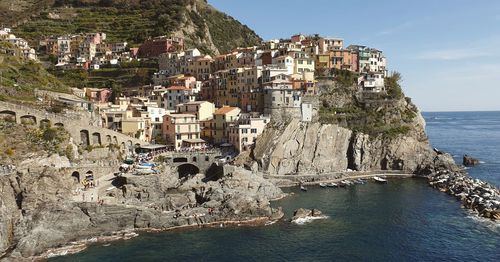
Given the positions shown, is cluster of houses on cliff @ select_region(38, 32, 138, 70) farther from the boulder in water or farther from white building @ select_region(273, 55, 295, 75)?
the boulder in water

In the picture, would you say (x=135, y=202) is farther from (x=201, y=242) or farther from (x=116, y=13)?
(x=116, y=13)

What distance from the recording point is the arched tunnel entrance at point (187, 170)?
64125mm

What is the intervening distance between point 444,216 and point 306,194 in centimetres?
1821

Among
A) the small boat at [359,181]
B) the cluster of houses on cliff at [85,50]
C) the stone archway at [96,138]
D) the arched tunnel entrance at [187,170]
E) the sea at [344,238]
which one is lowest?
the sea at [344,238]

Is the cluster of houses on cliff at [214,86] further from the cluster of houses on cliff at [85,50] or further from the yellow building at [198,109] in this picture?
the cluster of houses on cliff at [85,50]

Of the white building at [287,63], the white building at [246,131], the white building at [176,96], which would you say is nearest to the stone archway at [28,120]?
the white building at [176,96]

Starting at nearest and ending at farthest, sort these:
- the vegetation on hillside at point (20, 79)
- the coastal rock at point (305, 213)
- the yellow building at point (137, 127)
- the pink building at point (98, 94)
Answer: the coastal rock at point (305, 213) → the vegetation on hillside at point (20, 79) → the yellow building at point (137, 127) → the pink building at point (98, 94)

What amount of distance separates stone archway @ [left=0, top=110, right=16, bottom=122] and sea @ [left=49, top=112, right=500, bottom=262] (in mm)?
23468

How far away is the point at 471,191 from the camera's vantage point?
5853 cm

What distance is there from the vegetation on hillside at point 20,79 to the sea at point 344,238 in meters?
34.3

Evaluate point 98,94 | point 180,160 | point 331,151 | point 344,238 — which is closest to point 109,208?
point 180,160

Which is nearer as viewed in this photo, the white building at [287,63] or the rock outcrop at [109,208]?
the rock outcrop at [109,208]

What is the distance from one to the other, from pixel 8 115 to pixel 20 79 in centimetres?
1833

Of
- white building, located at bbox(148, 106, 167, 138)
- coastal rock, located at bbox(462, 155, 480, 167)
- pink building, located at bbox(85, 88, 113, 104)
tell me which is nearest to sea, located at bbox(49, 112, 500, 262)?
white building, located at bbox(148, 106, 167, 138)
